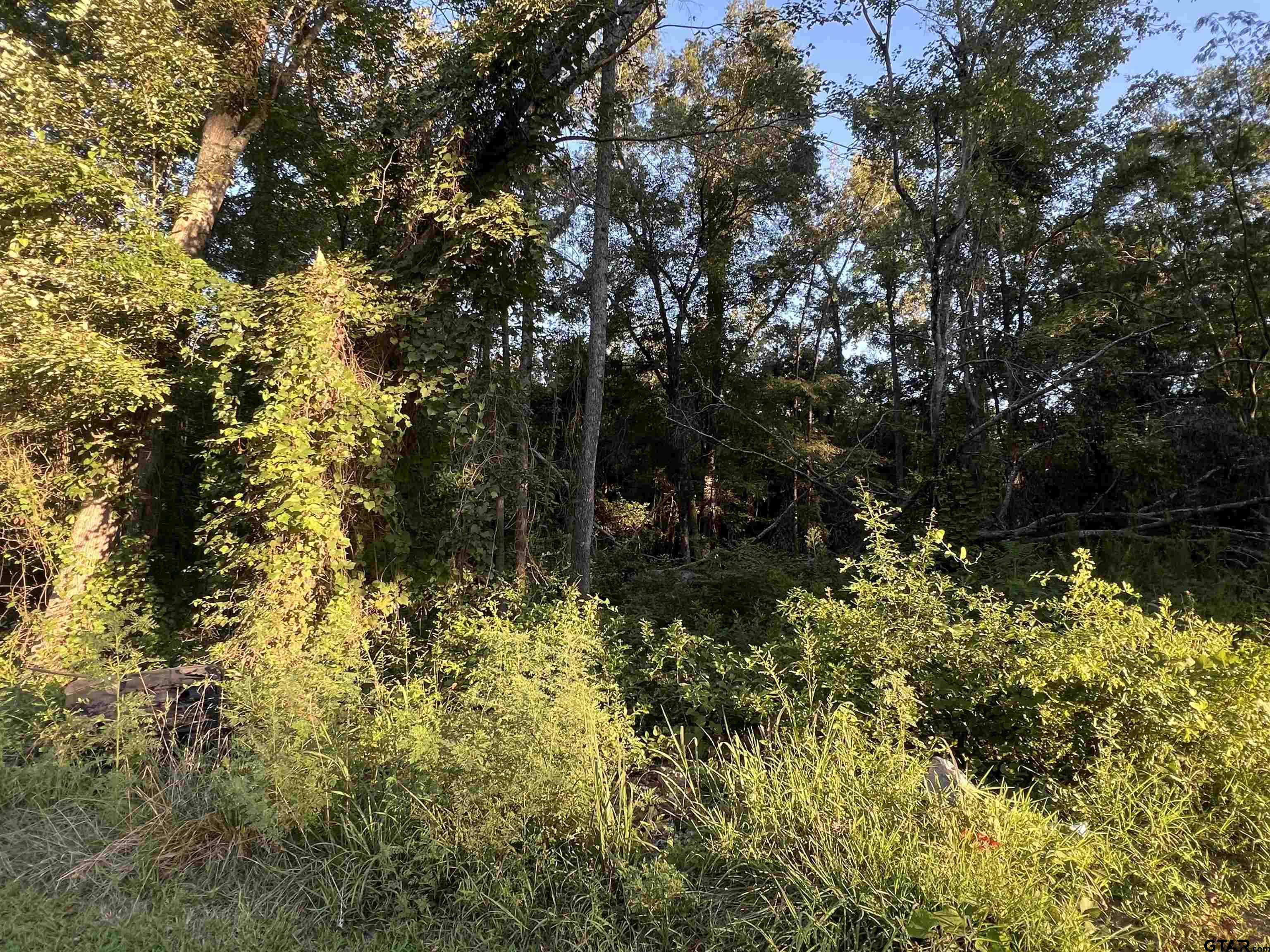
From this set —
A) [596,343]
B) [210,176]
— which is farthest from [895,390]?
[210,176]

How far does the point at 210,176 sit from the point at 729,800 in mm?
8199

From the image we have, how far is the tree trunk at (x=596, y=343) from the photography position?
733 cm

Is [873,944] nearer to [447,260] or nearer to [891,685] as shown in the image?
[891,685]

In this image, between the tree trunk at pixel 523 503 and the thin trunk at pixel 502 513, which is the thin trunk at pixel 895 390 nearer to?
the tree trunk at pixel 523 503

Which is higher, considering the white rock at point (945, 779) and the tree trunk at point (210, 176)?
the tree trunk at point (210, 176)

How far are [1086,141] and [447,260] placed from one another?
33.6 feet

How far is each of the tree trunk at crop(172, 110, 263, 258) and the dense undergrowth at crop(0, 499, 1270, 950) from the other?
5043 millimetres

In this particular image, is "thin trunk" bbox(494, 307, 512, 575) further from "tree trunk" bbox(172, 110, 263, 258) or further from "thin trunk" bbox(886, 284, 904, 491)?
"thin trunk" bbox(886, 284, 904, 491)

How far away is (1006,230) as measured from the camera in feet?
32.1

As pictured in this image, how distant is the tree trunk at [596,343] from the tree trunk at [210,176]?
4162 millimetres

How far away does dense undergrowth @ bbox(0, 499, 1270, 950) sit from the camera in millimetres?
2158

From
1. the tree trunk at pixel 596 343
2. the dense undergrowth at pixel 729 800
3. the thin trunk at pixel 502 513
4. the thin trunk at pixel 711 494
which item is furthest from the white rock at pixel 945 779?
the thin trunk at pixel 711 494

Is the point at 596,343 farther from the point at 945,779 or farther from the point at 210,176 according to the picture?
the point at 945,779

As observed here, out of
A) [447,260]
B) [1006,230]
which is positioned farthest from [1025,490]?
[447,260]
